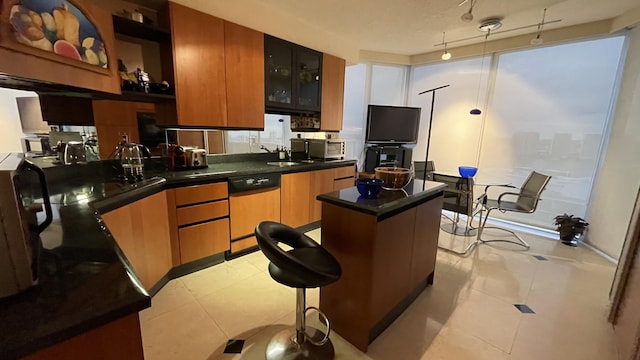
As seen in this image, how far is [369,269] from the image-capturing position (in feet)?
5.06

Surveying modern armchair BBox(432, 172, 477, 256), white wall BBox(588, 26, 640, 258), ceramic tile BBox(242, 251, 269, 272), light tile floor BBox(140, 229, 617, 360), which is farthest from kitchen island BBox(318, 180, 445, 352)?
white wall BBox(588, 26, 640, 258)

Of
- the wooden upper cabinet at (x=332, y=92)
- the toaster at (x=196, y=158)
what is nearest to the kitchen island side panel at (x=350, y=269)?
the toaster at (x=196, y=158)

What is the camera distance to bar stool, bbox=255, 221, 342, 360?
1.26m

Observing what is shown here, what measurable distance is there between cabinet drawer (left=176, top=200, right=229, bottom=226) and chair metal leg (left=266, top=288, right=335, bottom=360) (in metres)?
1.27

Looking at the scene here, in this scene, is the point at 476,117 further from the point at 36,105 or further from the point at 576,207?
the point at 36,105

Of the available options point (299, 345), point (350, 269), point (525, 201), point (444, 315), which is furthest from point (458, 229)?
point (299, 345)

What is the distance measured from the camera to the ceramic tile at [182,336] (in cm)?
161

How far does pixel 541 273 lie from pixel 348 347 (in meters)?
2.27

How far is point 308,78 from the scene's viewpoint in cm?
348

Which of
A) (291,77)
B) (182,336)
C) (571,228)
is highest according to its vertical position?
→ (291,77)

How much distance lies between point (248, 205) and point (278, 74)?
5.28 feet

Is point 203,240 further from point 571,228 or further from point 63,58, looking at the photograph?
point 571,228

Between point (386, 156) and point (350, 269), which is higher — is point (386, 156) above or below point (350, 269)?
above

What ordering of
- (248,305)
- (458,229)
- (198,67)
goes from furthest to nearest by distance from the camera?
1. (458,229)
2. (198,67)
3. (248,305)
